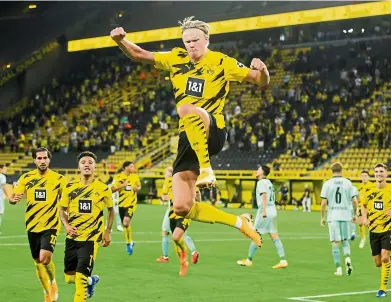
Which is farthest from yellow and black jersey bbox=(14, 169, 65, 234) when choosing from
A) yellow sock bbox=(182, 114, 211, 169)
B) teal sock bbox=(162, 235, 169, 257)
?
teal sock bbox=(162, 235, 169, 257)

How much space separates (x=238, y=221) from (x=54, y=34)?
56.5m

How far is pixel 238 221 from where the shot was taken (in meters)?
8.32

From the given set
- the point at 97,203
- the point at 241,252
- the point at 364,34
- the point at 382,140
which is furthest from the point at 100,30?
the point at 97,203

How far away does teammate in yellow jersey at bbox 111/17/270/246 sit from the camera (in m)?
7.84

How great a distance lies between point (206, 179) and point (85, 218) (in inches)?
171

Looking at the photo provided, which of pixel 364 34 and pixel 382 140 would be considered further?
pixel 364 34

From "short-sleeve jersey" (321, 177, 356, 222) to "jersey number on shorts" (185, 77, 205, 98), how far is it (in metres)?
9.63

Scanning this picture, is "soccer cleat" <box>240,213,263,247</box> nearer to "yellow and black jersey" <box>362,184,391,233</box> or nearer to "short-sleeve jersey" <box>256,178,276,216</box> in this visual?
"yellow and black jersey" <box>362,184,391,233</box>

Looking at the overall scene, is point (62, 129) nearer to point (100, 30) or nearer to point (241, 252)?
point (100, 30)

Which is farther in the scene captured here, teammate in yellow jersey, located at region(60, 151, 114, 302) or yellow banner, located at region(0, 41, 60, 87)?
yellow banner, located at region(0, 41, 60, 87)

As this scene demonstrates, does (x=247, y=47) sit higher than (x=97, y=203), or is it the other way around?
(x=247, y=47)

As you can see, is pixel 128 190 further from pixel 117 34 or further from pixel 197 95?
pixel 117 34

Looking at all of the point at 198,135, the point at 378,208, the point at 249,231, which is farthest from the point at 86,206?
the point at 378,208

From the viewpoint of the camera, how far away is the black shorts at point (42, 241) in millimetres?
12109
